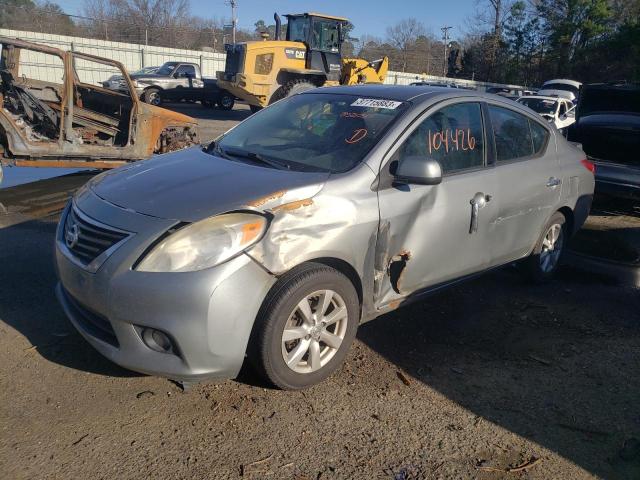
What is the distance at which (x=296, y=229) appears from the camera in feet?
10.1

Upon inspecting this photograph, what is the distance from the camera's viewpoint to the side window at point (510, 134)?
4.43 meters

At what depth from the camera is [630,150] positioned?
787 cm

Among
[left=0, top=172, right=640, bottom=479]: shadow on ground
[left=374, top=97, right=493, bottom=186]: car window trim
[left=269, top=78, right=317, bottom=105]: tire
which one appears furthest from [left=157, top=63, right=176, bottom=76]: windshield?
[left=374, top=97, right=493, bottom=186]: car window trim

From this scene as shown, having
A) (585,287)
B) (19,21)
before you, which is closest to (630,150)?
(585,287)

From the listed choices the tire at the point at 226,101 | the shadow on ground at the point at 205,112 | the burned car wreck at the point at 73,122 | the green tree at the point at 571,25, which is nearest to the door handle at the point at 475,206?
the burned car wreck at the point at 73,122

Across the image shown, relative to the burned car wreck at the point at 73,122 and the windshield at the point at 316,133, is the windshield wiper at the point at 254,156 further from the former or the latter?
the burned car wreck at the point at 73,122

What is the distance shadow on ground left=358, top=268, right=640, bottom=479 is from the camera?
3055 millimetres

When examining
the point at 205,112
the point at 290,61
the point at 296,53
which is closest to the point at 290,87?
the point at 290,61

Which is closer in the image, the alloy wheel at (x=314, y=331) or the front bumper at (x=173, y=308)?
the front bumper at (x=173, y=308)

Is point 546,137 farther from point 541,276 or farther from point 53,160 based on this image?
point 53,160

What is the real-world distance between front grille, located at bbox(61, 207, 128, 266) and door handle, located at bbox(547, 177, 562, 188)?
11.4 feet

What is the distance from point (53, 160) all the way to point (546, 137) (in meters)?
6.34

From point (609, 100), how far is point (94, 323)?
7935 millimetres

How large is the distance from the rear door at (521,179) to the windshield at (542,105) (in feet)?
41.3
